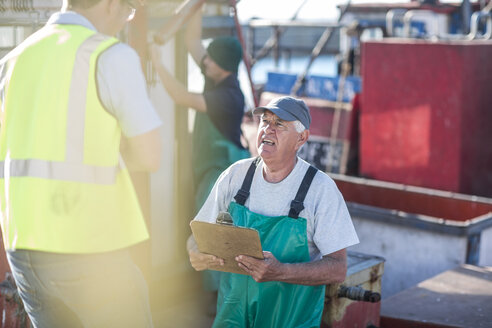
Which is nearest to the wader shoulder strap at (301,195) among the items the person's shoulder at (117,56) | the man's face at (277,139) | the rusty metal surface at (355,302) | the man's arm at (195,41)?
the man's face at (277,139)

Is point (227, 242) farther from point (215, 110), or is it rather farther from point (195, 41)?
point (195, 41)

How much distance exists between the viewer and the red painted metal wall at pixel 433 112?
8.73 metres

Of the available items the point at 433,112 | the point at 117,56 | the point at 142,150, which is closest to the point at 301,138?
the point at 142,150

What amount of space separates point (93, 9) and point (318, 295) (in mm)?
1525

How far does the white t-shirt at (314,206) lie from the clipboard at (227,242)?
0.24 m

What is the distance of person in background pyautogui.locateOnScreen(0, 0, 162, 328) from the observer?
2.17 m

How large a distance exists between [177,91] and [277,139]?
5.23 ft

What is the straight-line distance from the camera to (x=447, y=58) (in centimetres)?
877

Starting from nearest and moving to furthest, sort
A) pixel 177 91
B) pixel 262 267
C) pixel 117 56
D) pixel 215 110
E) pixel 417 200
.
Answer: pixel 117 56
pixel 262 267
pixel 177 91
pixel 215 110
pixel 417 200

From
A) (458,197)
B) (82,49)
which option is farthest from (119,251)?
(458,197)

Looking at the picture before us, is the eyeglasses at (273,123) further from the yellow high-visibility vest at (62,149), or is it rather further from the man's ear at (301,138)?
the yellow high-visibility vest at (62,149)

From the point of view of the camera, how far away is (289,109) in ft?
10.1

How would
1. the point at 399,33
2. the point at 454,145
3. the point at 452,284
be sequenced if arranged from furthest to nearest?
the point at 399,33, the point at 454,145, the point at 452,284

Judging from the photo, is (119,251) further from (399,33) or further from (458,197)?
(399,33)
